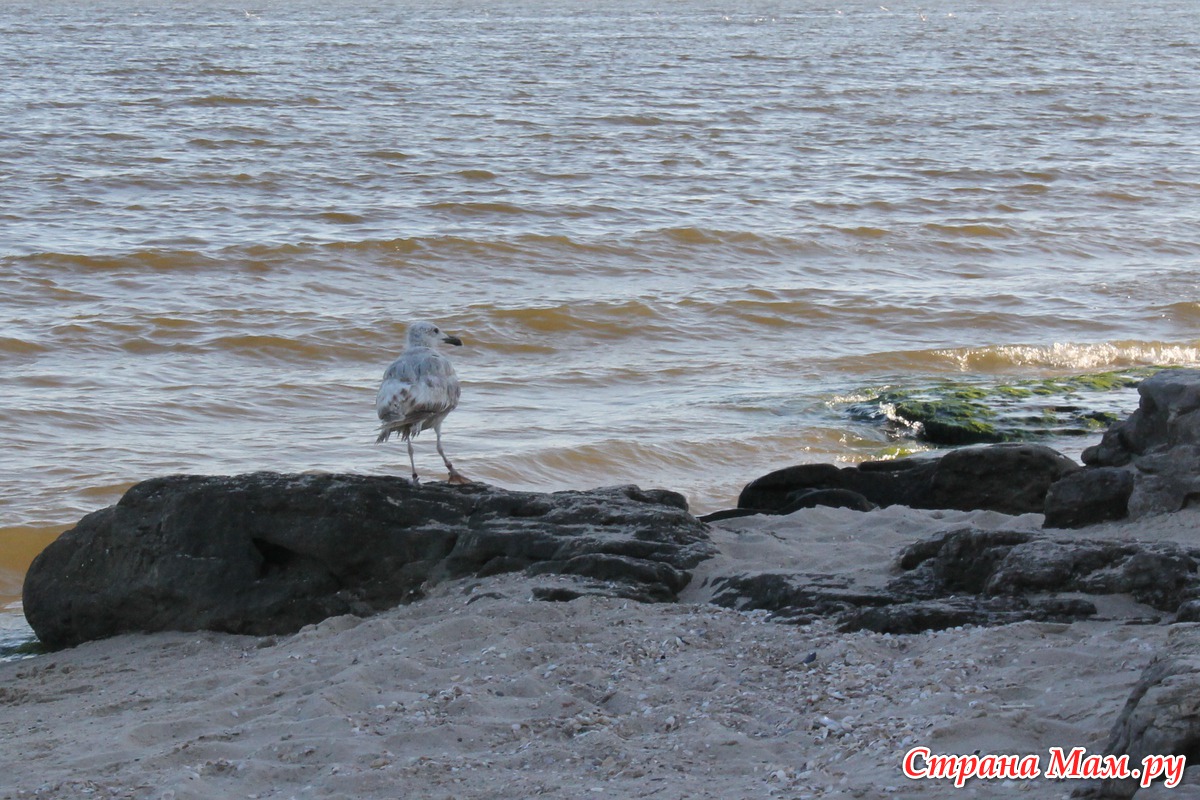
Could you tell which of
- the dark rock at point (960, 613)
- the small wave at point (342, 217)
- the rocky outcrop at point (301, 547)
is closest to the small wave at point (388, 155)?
the small wave at point (342, 217)

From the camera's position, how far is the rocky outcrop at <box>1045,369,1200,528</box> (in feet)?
17.5

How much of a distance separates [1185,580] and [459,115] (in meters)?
20.4

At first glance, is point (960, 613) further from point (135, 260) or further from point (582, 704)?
point (135, 260)

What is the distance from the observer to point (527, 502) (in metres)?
6.02

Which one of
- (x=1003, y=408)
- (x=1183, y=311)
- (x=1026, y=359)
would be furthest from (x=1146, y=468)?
(x=1183, y=311)

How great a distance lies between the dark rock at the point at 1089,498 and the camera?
550 cm

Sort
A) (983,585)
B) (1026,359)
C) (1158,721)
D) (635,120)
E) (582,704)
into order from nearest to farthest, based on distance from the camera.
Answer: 1. (1158,721)
2. (582,704)
3. (983,585)
4. (1026,359)
5. (635,120)

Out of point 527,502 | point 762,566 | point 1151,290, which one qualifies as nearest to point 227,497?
point 527,502

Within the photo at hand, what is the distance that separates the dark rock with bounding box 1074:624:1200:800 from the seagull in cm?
355

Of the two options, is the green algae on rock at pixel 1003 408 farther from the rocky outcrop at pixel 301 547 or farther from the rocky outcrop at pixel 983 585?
the rocky outcrop at pixel 983 585

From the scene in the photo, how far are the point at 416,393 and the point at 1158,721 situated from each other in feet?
13.2

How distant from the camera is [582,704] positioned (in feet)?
14.4

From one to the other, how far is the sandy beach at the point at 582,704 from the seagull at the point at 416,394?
46.2 inches

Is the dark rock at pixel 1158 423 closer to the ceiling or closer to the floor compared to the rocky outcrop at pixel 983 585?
closer to the ceiling
